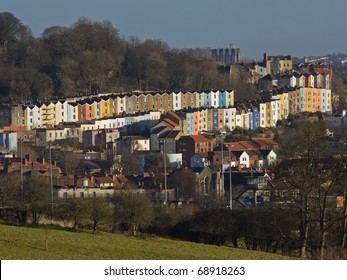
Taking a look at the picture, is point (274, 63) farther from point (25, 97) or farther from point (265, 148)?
point (265, 148)

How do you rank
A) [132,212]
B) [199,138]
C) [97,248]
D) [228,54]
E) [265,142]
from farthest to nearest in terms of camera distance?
[228,54], [199,138], [265,142], [132,212], [97,248]

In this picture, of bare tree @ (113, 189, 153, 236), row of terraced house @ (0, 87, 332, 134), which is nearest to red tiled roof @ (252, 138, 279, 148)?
row of terraced house @ (0, 87, 332, 134)

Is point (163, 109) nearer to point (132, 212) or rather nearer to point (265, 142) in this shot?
point (265, 142)

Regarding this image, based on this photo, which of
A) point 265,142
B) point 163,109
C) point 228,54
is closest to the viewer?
point 265,142

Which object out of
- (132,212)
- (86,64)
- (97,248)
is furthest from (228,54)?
(97,248)

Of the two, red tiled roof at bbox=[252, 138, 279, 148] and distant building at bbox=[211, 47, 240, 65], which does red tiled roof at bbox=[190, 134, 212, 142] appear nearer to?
red tiled roof at bbox=[252, 138, 279, 148]
